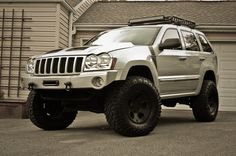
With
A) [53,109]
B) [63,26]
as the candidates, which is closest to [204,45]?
[53,109]

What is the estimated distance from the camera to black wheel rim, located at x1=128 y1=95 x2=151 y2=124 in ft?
20.0

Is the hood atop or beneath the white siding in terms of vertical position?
atop

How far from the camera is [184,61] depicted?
7.58 metres

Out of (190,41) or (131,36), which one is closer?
(131,36)

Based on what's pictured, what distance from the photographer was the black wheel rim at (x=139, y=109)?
611 cm

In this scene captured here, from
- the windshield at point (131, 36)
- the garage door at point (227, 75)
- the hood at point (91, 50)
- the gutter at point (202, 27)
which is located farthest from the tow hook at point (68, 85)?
the garage door at point (227, 75)

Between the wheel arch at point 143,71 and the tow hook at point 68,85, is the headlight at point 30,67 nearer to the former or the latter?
the tow hook at point 68,85

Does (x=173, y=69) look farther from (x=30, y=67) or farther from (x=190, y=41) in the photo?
(x=30, y=67)

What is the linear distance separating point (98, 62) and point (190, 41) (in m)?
2.97

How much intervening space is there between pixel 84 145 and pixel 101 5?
42.5ft

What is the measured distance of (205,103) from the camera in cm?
826

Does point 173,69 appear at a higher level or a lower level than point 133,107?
higher

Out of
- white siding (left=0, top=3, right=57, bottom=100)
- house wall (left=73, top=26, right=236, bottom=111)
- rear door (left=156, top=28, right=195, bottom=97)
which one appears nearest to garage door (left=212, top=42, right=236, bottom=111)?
house wall (left=73, top=26, right=236, bottom=111)

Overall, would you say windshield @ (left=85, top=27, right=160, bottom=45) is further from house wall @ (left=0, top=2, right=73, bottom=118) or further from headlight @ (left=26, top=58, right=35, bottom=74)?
house wall @ (left=0, top=2, right=73, bottom=118)
